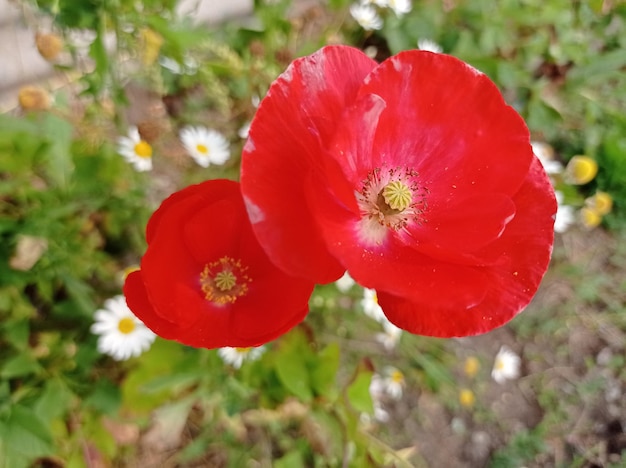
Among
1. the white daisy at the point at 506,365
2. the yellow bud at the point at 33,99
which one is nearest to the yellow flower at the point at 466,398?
the white daisy at the point at 506,365

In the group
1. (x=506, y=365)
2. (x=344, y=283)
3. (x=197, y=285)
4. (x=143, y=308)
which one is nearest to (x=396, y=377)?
(x=506, y=365)

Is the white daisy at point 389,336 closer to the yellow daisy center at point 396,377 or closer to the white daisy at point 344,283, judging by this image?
the yellow daisy center at point 396,377

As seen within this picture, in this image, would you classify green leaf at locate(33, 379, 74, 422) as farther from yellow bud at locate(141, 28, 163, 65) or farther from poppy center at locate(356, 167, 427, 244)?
poppy center at locate(356, 167, 427, 244)

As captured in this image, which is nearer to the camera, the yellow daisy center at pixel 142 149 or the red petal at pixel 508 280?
the red petal at pixel 508 280

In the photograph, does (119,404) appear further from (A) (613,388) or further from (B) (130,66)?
(A) (613,388)

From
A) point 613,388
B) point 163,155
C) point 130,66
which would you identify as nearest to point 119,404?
point 163,155
